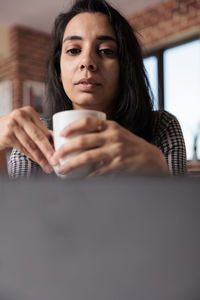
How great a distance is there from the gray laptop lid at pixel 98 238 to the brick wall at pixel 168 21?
11.9ft

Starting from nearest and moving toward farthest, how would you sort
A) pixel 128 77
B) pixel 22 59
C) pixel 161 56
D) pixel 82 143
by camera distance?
pixel 82 143
pixel 128 77
pixel 161 56
pixel 22 59

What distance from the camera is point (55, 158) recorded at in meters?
0.43

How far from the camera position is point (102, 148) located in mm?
409

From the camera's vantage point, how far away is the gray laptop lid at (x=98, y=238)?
0.50ft

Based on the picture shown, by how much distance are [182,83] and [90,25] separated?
318cm

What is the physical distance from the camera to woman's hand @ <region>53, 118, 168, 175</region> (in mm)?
398

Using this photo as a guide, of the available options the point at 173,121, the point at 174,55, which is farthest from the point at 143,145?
the point at 174,55

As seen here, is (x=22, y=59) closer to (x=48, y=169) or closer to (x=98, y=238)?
(x=48, y=169)

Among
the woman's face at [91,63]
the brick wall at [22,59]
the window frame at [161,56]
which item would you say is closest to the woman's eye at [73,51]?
the woman's face at [91,63]

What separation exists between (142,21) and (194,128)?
63.3 inches

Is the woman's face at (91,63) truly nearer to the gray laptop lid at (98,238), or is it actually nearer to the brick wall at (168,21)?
the gray laptop lid at (98,238)

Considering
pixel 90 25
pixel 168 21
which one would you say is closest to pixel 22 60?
pixel 168 21

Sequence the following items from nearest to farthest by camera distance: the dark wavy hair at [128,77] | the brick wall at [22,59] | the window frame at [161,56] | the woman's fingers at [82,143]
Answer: the woman's fingers at [82,143] < the dark wavy hair at [128,77] < the window frame at [161,56] < the brick wall at [22,59]

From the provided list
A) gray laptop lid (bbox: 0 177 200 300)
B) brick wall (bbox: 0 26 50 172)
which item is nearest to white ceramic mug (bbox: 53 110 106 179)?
gray laptop lid (bbox: 0 177 200 300)
